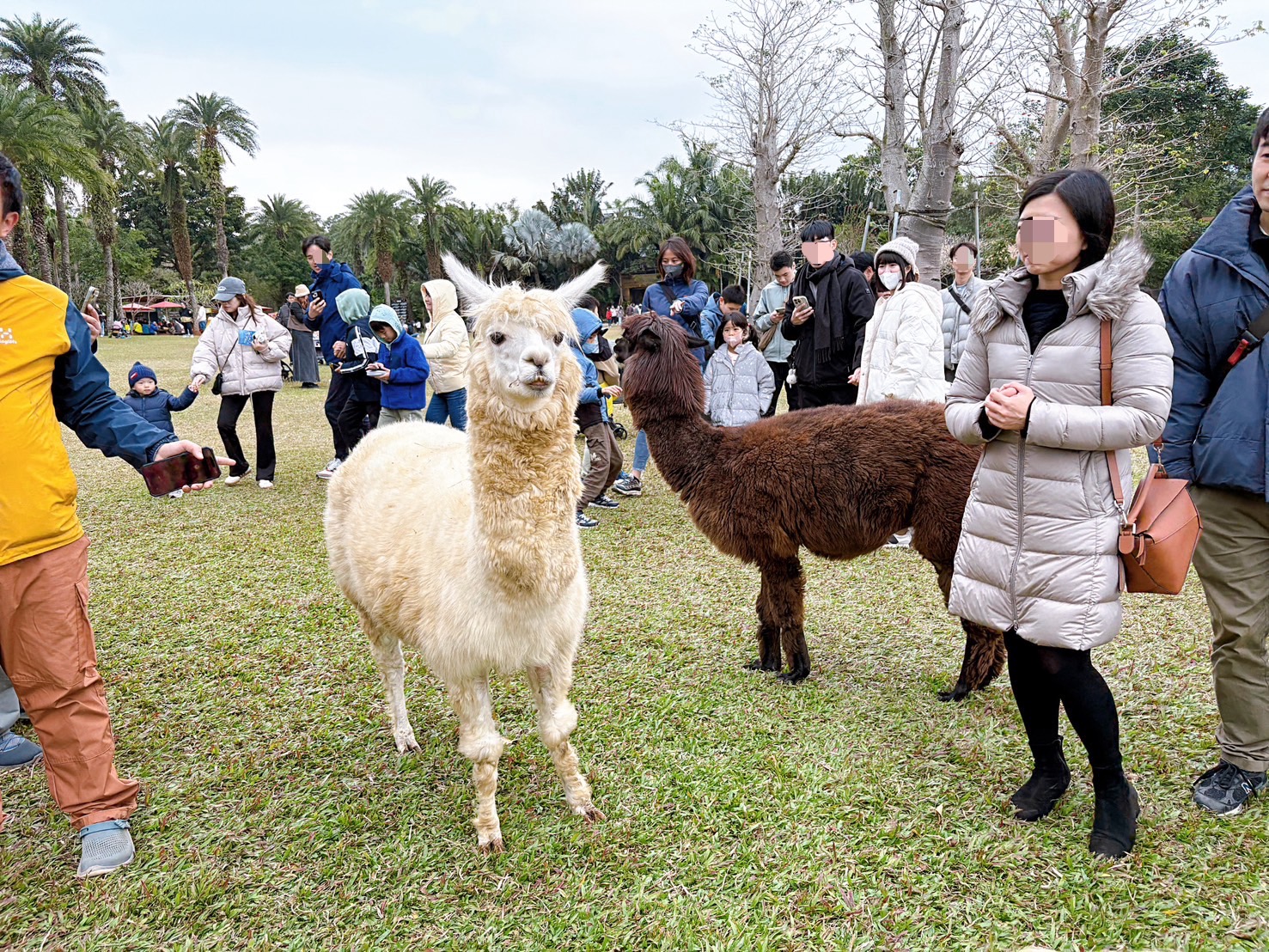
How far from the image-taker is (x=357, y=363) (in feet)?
24.3

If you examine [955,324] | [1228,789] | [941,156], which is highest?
[941,156]

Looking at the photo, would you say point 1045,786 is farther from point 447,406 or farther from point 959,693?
point 447,406

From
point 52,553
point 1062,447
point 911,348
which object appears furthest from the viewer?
point 911,348

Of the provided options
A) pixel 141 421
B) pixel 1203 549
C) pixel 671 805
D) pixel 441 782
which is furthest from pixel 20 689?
pixel 1203 549

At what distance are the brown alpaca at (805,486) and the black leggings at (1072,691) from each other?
105 cm

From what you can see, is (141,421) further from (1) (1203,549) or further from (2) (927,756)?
(1) (1203,549)

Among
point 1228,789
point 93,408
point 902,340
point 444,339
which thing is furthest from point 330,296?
point 1228,789

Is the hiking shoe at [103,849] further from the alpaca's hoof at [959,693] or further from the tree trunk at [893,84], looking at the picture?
the tree trunk at [893,84]

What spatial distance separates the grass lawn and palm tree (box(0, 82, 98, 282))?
29487mm

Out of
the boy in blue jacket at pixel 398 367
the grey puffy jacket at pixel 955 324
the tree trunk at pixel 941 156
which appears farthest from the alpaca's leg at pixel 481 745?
the tree trunk at pixel 941 156

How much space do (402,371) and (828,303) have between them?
3893 mm

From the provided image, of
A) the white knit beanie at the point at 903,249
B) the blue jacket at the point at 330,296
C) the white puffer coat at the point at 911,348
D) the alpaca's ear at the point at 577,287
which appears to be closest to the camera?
the alpaca's ear at the point at 577,287

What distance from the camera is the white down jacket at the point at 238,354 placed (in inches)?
318

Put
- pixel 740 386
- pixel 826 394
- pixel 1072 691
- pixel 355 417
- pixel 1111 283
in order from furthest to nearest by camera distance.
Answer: pixel 355 417 < pixel 740 386 < pixel 826 394 < pixel 1072 691 < pixel 1111 283
